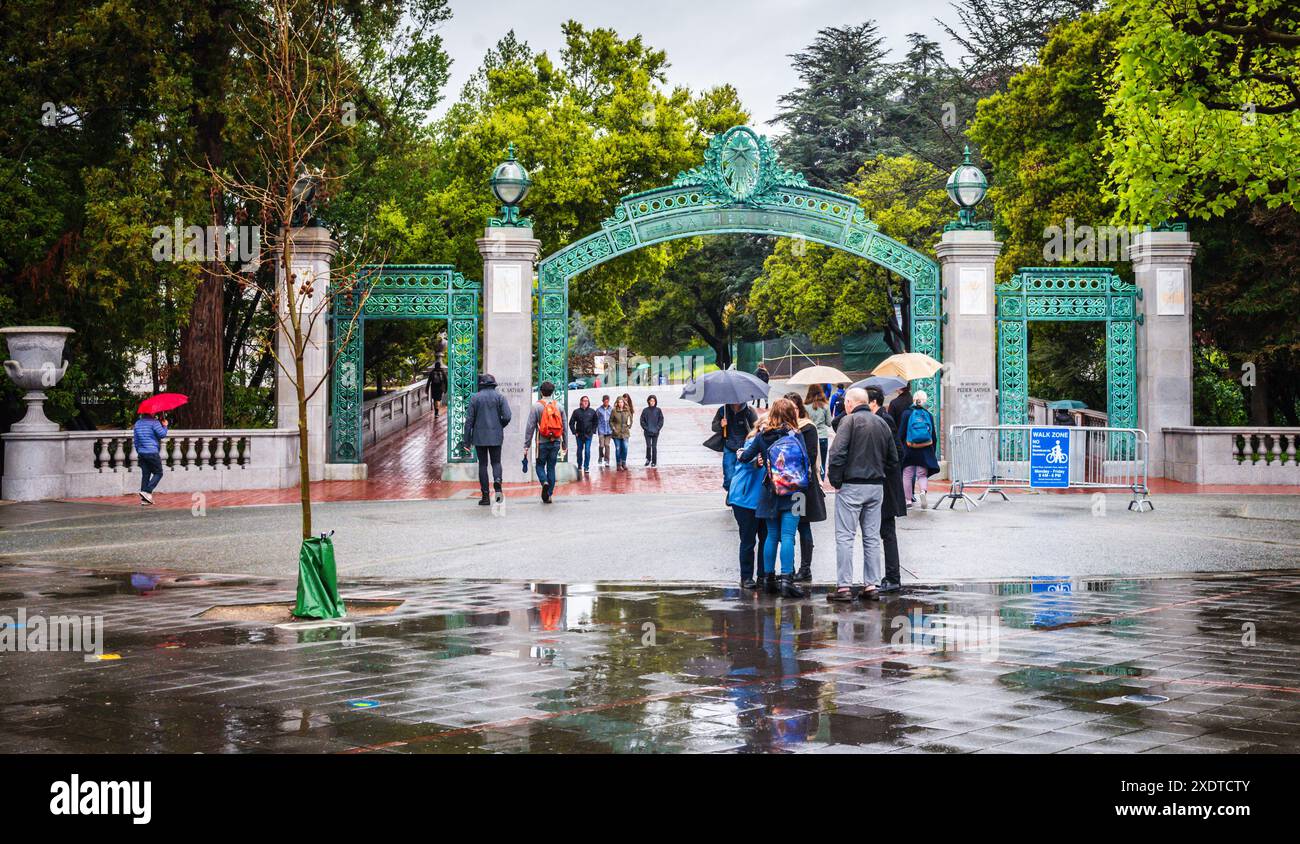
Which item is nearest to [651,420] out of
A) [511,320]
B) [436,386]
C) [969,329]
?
[511,320]

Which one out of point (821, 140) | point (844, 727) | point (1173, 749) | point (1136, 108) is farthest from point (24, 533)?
point (821, 140)

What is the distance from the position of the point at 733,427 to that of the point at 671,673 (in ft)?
28.5

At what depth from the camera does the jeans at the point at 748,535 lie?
10812 mm

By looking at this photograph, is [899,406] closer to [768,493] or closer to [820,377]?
[768,493]

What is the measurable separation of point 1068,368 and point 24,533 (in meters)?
25.4

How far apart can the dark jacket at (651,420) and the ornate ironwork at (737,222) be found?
556 cm

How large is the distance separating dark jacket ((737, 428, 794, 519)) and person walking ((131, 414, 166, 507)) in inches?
443

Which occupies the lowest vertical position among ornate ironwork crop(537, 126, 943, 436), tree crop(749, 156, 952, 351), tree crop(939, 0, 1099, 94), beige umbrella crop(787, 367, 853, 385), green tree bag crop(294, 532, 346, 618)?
green tree bag crop(294, 532, 346, 618)

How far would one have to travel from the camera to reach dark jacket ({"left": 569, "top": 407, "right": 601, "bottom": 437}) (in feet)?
85.0

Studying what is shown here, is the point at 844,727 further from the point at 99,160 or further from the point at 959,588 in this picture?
the point at 99,160

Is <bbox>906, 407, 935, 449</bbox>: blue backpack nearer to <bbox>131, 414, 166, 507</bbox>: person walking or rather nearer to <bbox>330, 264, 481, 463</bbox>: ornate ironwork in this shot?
<bbox>330, 264, 481, 463</bbox>: ornate ironwork

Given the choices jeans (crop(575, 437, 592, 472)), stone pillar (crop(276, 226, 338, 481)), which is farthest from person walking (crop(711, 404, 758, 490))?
jeans (crop(575, 437, 592, 472))

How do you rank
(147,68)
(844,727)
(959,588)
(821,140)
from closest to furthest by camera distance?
1. (844,727)
2. (959,588)
3. (147,68)
4. (821,140)

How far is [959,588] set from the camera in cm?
1074
